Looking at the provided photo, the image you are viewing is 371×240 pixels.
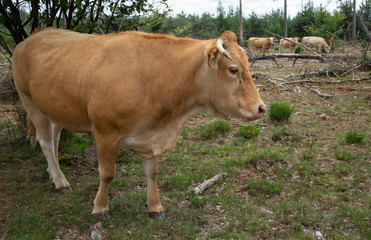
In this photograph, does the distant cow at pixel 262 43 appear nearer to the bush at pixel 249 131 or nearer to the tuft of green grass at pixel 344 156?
the bush at pixel 249 131

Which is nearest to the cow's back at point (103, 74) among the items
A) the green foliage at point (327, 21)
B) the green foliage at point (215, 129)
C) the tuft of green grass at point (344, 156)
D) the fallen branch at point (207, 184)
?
the fallen branch at point (207, 184)

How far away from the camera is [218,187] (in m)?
4.73

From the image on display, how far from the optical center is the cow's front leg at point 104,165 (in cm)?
358

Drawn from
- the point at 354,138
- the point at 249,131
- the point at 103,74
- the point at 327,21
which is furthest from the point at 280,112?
the point at 327,21

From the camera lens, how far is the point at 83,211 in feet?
13.4

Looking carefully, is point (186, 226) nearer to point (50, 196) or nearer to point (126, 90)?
point (126, 90)

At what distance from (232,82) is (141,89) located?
89 centimetres

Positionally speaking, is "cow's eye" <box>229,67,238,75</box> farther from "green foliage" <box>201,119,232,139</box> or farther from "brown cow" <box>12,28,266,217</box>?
"green foliage" <box>201,119,232,139</box>

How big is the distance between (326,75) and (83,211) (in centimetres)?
1111

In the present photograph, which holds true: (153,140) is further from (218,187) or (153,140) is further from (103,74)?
(218,187)

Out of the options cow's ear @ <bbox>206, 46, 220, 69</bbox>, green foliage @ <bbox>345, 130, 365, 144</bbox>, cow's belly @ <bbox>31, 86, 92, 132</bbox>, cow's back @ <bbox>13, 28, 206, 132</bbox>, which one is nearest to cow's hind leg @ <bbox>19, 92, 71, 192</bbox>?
cow's back @ <bbox>13, 28, 206, 132</bbox>

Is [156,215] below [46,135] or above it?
below

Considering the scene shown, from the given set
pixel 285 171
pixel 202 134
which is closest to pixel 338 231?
pixel 285 171

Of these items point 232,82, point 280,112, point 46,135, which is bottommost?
point 280,112
